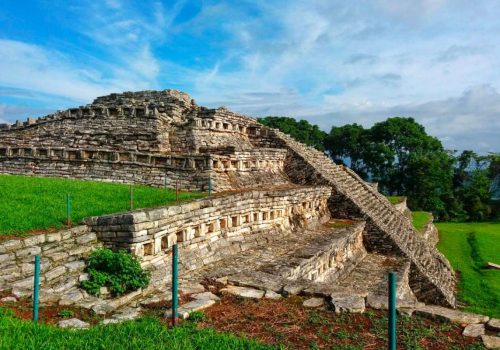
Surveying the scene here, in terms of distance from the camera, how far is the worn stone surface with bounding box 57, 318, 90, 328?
5.56 m

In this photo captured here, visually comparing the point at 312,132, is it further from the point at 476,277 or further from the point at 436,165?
the point at 476,277

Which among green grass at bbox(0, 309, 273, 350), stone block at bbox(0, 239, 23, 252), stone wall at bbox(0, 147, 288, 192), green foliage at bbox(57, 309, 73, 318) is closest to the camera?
green grass at bbox(0, 309, 273, 350)

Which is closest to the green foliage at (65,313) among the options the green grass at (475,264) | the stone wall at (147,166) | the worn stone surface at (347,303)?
the worn stone surface at (347,303)

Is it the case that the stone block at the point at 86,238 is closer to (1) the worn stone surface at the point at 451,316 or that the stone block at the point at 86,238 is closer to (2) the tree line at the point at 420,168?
(1) the worn stone surface at the point at 451,316

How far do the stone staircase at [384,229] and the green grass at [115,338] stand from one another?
11986 millimetres

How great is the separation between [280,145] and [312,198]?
624cm

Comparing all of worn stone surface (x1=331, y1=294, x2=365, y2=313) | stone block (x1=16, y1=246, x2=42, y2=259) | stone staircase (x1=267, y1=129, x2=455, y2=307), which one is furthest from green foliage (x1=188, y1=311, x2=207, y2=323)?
stone staircase (x1=267, y1=129, x2=455, y2=307)

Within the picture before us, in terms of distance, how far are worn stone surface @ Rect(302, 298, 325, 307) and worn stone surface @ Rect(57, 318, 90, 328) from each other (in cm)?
343

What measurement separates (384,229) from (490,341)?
1259 centimetres

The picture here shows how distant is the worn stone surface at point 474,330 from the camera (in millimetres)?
5656

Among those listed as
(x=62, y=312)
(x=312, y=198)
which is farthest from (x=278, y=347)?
(x=312, y=198)

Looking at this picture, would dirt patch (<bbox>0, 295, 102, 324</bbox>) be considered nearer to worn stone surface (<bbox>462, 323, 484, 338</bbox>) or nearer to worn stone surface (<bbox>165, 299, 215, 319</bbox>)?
worn stone surface (<bbox>165, 299, 215, 319</bbox>)

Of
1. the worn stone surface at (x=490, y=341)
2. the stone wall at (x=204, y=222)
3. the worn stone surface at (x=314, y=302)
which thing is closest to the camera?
the worn stone surface at (x=490, y=341)

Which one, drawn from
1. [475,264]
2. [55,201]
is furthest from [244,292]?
[475,264]
